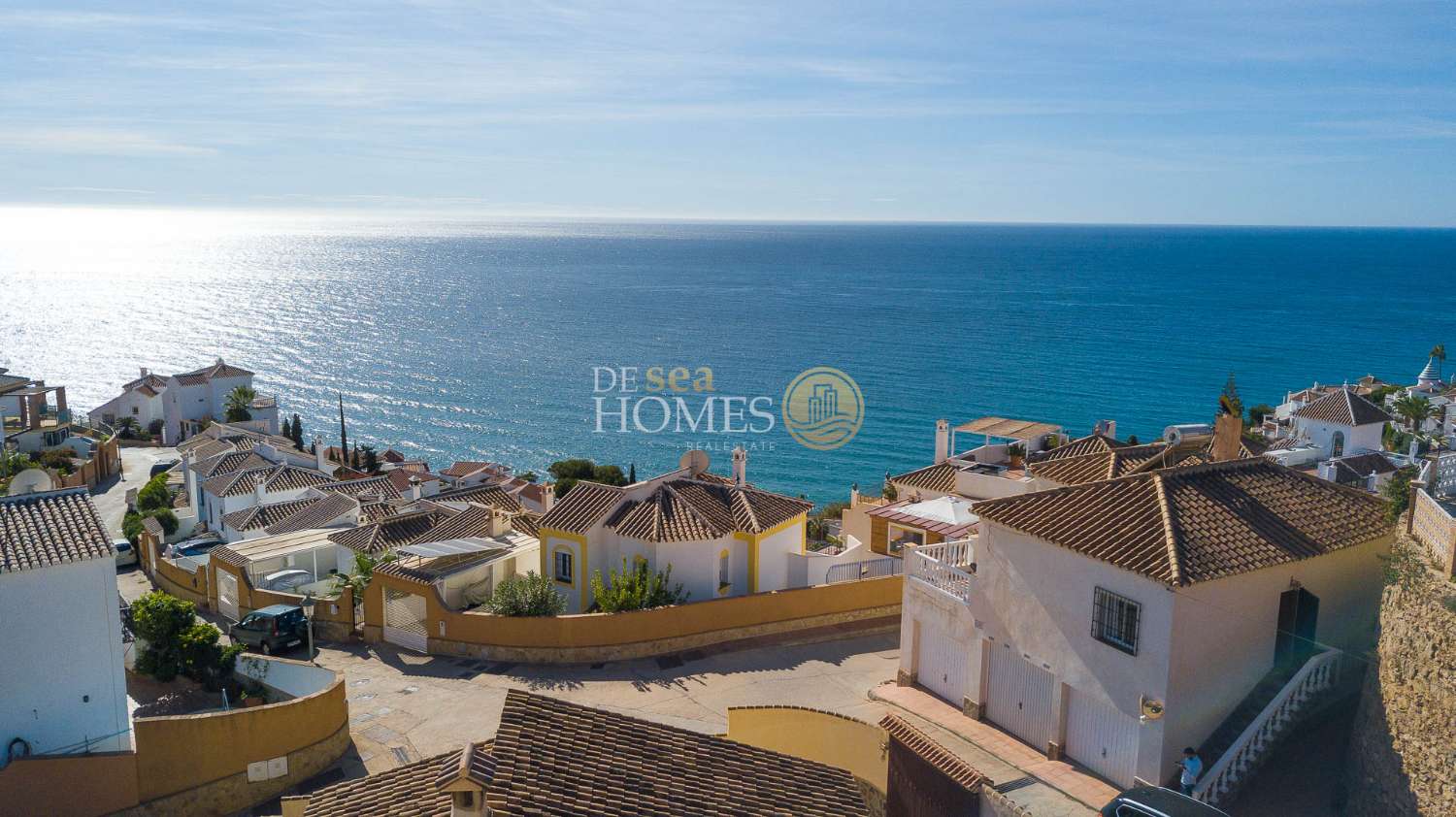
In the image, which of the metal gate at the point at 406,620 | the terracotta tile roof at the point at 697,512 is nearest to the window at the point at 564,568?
the terracotta tile roof at the point at 697,512

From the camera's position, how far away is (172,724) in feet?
53.0

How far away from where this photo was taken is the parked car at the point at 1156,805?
12.3 meters

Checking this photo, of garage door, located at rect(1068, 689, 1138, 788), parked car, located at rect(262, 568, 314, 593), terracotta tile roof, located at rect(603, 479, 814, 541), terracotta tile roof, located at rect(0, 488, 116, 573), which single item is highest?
terracotta tile roof, located at rect(0, 488, 116, 573)

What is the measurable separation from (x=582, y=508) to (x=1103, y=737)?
1438cm

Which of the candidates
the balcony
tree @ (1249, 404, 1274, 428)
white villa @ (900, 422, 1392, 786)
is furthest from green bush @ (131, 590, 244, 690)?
tree @ (1249, 404, 1274, 428)

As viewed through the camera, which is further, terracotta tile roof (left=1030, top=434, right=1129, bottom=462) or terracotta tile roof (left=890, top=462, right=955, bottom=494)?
terracotta tile roof (left=890, top=462, right=955, bottom=494)

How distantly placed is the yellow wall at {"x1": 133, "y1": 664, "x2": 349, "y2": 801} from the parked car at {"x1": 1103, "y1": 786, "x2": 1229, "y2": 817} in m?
13.3

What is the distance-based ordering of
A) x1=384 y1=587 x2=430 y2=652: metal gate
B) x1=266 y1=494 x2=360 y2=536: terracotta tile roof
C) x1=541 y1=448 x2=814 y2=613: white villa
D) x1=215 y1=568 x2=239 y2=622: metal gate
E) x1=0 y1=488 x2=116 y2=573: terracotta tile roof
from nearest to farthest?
1. x1=0 y1=488 x2=116 y2=573: terracotta tile roof
2. x1=384 y1=587 x2=430 y2=652: metal gate
3. x1=541 y1=448 x2=814 y2=613: white villa
4. x1=215 y1=568 x2=239 y2=622: metal gate
5. x1=266 y1=494 x2=360 y2=536: terracotta tile roof

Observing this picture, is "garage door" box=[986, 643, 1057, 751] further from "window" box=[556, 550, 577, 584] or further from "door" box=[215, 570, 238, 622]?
"door" box=[215, 570, 238, 622]

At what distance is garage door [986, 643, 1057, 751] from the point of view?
16.3 meters

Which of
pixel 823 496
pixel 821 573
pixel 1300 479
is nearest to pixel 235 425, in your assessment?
pixel 823 496

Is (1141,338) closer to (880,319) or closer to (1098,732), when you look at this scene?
(880,319)

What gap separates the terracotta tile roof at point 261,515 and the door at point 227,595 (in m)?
7.87

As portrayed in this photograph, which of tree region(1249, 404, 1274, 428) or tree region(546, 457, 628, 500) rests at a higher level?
tree region(1249, 404, 1274, 428)
